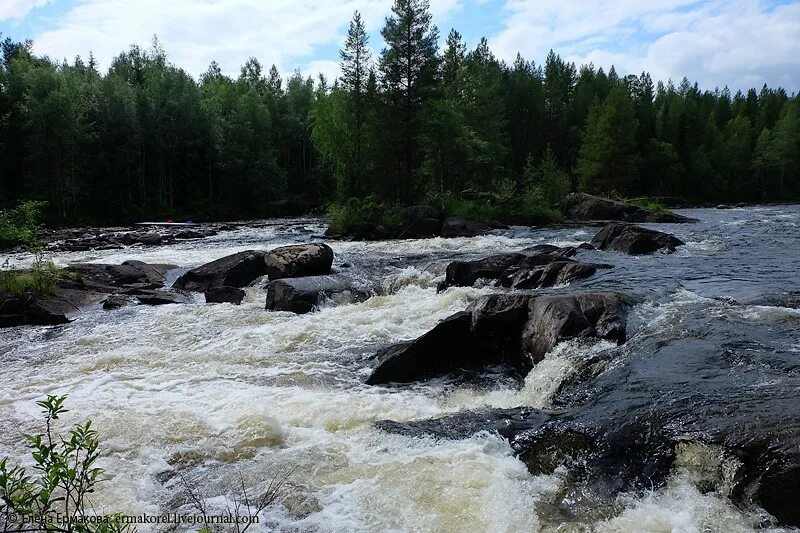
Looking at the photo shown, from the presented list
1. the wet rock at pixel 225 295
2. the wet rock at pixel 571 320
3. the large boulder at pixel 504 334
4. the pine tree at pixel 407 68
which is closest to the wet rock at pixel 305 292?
the wet rock at pixel 225 295

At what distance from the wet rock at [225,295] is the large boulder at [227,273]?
1.35 meters

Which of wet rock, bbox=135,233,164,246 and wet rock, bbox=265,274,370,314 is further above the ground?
wet rock, bbox=135,233,164,246

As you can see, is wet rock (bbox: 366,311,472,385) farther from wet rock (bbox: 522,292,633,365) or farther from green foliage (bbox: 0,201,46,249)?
green foliage (bbox: 0,201,46,249)

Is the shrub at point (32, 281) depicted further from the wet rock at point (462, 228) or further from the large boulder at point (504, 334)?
the wet rock at point (462, 228)

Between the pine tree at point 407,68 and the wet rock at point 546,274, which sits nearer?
the wet rock at point 546,274

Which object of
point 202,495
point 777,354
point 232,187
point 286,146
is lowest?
point 202,495

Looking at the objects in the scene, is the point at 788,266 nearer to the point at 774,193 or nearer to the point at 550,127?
the point at 550,127

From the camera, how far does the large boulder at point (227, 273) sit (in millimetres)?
18203

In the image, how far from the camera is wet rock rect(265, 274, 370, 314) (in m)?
14.5

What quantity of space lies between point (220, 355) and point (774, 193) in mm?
90154

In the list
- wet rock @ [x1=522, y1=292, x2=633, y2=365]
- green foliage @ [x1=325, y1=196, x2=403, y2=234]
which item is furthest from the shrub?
green foliage @ [x1=325, y1=196, x2=403, y2=234]

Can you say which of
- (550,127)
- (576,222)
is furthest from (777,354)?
(550,127)

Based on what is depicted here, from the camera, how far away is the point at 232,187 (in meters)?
61.8

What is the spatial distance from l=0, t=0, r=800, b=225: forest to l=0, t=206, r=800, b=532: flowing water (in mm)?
22546
